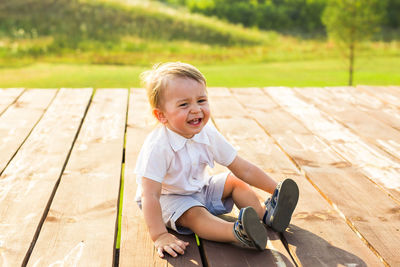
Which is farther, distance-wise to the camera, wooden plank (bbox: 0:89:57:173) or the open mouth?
wooden plank (bbox: 0:89:57:173)

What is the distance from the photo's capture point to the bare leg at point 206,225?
1.93 meters

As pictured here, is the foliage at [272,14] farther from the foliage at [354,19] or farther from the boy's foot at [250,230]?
the boy's foot at [250,230]

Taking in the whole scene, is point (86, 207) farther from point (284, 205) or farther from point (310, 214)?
point (310, 214)

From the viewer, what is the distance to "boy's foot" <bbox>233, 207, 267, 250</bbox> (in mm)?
1791

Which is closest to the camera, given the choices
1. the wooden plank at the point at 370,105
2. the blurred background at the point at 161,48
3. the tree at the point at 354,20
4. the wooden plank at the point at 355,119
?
the wooden plank at the point at 355,119

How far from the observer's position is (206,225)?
1.99 m

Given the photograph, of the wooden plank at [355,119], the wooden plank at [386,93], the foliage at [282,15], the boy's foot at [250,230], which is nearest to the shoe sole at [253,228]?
the boy's foot at [250,230]

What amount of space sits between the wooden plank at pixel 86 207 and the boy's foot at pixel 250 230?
0.50 meters

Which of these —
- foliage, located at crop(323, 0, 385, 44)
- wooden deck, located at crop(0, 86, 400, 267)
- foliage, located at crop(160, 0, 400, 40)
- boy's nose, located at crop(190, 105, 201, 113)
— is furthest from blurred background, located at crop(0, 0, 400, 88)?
boy's nose, located at crop(190, 105, 201, 113)

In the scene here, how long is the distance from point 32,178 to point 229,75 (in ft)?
21.2

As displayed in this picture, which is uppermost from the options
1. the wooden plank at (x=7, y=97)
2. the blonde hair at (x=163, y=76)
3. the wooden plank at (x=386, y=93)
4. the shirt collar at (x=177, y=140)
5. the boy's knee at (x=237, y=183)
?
the blonde hair at (x=163, y=76)

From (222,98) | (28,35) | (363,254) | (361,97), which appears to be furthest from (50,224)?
(28,35)

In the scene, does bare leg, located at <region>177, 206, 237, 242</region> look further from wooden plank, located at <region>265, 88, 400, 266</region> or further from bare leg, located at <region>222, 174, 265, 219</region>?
wooden plank, located at <region>265, 88, 400, 266</region>

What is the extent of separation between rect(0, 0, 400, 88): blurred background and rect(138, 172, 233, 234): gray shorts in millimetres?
5608
